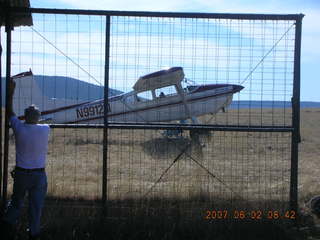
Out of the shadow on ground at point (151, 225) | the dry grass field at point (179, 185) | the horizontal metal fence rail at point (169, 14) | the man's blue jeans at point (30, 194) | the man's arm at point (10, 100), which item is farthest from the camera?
the dry grass field at point (179, 185)

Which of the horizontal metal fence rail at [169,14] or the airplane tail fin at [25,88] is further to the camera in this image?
the airplane tail fin at [25,88]

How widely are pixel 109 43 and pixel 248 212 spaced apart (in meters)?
2.84

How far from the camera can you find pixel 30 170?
4953 millimetres

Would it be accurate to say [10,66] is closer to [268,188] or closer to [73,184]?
[73,184]

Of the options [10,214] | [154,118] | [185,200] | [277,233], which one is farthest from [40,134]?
[154,118]

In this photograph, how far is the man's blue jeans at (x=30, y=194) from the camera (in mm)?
4945

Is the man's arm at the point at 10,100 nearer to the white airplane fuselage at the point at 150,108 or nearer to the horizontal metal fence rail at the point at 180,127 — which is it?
the horizontal metal fence rail at the point at 180,127

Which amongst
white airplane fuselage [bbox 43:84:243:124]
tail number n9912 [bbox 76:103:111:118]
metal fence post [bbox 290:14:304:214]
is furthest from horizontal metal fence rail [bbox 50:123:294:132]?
tail number n9912 [bbox 76:103:111:118]

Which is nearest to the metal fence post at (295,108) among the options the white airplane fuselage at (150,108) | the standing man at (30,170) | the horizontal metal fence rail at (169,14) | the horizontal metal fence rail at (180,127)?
the horizontal metal fence rail at (180,127)

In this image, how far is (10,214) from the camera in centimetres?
503

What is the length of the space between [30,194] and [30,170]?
296 mm

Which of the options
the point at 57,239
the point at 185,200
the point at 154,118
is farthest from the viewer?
the point at 154,118

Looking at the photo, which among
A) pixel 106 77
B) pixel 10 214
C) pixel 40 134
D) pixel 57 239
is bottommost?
pixel 57 239

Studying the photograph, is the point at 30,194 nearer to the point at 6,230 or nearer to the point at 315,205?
the point at 6,230
